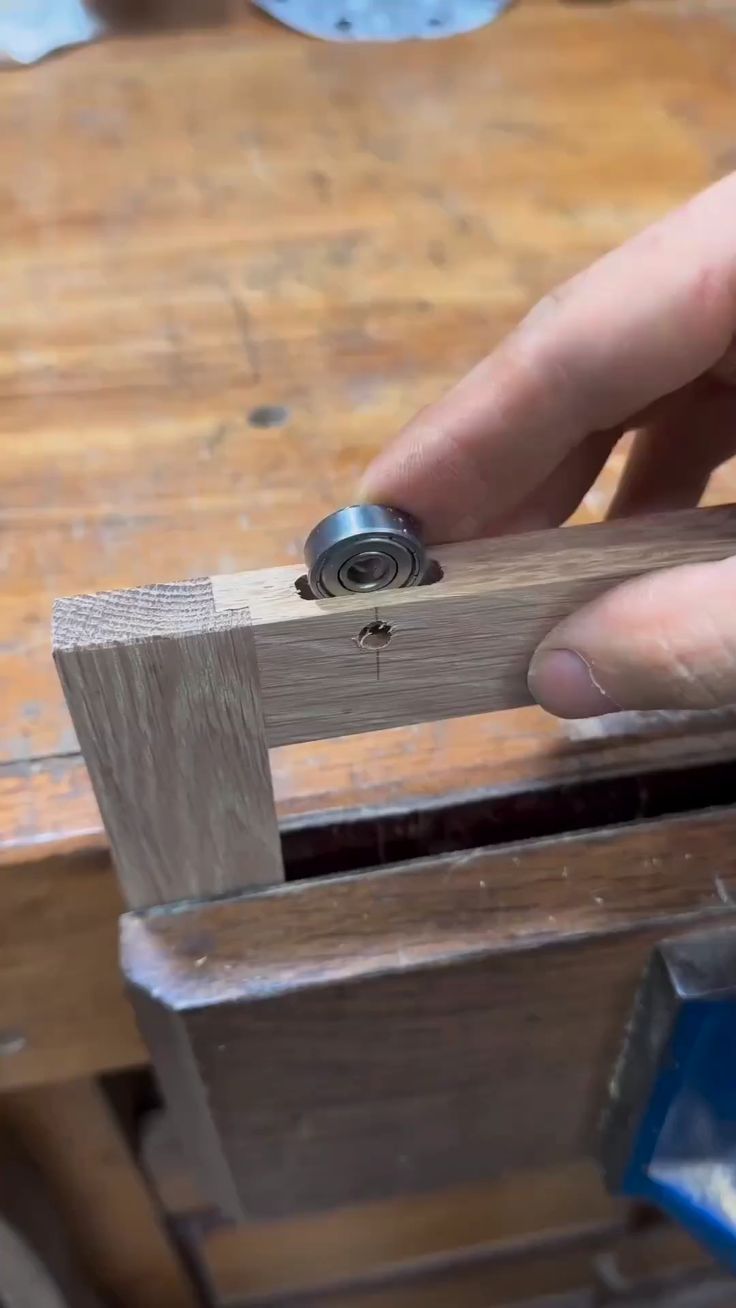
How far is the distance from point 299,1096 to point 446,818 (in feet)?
0.50

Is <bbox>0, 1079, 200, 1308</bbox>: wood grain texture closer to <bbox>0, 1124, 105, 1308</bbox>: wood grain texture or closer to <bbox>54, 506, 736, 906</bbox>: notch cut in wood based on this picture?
<bbox>0, 1124, 105, 1308</bbox>: wood grain texture

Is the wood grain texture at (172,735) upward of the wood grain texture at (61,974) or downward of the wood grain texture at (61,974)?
upward

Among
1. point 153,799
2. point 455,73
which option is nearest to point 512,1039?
point 153,799

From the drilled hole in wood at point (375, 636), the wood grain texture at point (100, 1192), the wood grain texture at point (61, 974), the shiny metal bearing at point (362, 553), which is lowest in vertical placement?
the wood grain texture at point (100, 1192)

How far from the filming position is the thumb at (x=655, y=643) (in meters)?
0.33

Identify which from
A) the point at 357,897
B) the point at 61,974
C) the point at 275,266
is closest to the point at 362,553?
the point at 357,897

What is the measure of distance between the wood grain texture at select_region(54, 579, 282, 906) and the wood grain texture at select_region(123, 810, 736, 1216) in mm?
26

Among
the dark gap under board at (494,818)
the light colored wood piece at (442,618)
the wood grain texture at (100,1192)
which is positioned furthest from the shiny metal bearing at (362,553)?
the wood grain texture at (100,1192)

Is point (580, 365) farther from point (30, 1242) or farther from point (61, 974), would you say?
point (30, 1242)

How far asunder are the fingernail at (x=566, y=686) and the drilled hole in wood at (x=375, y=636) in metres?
0.06

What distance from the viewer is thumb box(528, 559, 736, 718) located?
334mm

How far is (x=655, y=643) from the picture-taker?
340 millimetres

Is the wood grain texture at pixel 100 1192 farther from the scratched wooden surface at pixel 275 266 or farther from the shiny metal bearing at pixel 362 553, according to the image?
the shiny metal bearing at pixel 362 553

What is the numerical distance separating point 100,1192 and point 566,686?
617mm
